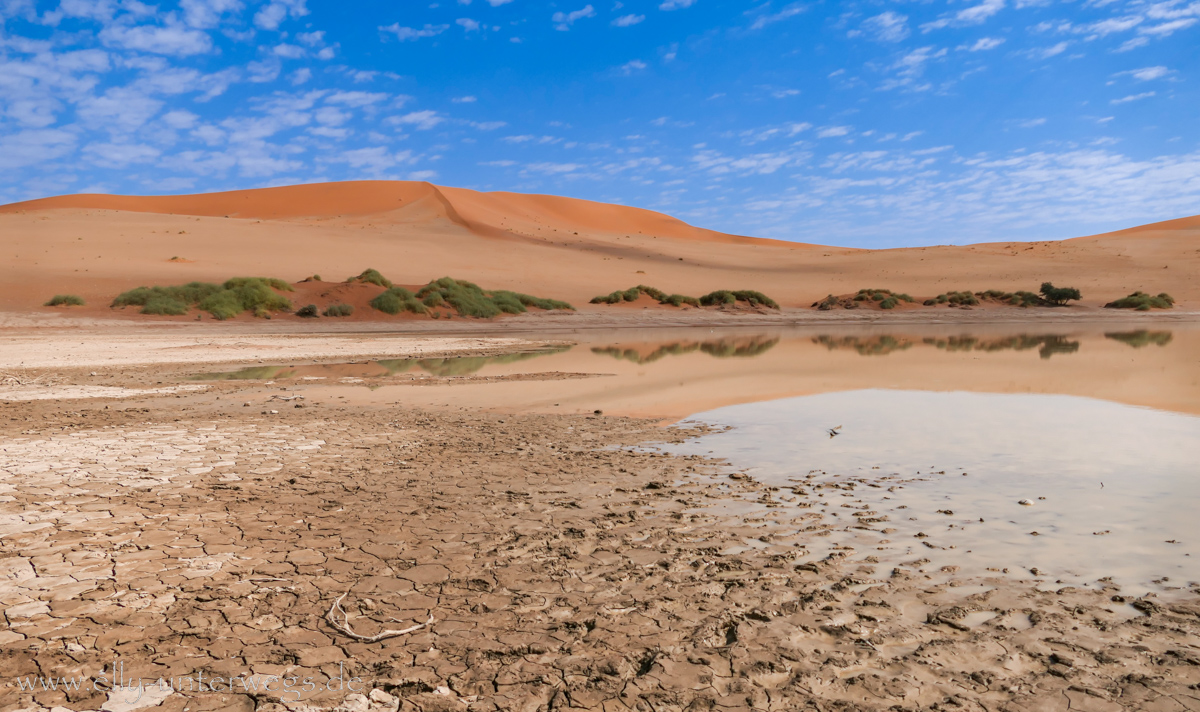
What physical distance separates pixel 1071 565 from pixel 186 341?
23291 mm

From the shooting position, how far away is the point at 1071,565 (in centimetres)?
398

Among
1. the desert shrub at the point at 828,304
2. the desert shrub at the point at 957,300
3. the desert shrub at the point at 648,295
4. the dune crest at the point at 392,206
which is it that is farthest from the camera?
the dune crest at the point at 392,206

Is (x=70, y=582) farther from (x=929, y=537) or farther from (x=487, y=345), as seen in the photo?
(x=487, y=345)

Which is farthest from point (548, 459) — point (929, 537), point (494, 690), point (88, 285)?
point (88, 285)

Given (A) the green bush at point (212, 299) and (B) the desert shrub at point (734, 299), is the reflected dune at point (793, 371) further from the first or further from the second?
(B) the desert shrub at point (734, 299)

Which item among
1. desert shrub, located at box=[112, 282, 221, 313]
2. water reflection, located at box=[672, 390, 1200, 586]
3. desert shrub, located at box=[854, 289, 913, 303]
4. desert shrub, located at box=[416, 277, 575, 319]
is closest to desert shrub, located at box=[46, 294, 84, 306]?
desert shrub, located at box=[112, 282, 221, 313]

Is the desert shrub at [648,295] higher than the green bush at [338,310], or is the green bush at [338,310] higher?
the desert shrub at [648,295]

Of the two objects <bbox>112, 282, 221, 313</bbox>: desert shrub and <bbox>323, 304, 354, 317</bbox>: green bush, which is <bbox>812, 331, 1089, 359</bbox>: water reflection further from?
<bbox>112, 282, 221, 313</bbox>: desert shrub

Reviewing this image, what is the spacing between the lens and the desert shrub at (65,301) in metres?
28.6

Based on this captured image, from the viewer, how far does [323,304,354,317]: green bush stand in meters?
30.0

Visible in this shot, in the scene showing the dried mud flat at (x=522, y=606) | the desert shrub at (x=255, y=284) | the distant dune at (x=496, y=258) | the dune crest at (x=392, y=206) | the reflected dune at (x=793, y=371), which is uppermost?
the dune crest at (x=392, y=206)

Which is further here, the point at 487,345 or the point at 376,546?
the point at 487,345

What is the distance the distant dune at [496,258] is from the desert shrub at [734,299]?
489 cm

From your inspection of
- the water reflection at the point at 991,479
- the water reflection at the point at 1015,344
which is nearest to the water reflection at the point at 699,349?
the water reflection at the point at 1015,344
